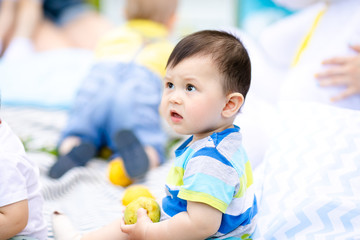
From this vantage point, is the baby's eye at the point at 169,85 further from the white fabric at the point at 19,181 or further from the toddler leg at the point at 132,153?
the toddler leg at the point at 132,153

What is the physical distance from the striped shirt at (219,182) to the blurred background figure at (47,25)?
6.33 ft

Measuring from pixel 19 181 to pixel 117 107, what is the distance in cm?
78

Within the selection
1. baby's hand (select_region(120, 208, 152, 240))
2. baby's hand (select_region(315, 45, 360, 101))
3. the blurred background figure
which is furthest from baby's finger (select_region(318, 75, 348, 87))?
the blurred background figure

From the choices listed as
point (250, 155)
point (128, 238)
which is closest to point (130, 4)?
point (250, 155)

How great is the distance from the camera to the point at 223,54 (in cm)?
70

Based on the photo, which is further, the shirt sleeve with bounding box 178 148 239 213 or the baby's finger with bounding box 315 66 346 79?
the baby's finger with bounding box 315 66 346 79

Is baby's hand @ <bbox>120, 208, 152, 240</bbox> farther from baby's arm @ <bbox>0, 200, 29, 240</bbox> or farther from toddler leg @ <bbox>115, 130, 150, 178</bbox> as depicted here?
toddler leg @ <bbox>115, 130, 150, 178</bbox>

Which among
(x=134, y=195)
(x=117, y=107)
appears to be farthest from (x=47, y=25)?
(x=134, y=195)

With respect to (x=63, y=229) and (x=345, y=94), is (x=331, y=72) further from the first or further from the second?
(x=63, y=229)

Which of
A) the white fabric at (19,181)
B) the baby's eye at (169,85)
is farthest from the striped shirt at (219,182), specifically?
the white fabric at (19,181)

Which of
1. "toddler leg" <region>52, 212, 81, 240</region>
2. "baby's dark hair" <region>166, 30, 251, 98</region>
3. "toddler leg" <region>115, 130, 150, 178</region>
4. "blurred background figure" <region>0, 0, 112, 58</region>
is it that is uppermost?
"baby's dark hair" <region>166, 30, 251, 98</region>

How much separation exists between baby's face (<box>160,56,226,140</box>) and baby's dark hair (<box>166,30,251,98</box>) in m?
0.01

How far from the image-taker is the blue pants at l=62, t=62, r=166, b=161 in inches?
56.6

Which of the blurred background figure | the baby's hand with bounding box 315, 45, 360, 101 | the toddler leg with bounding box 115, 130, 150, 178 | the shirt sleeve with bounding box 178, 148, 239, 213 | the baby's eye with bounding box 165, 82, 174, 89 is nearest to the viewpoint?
the shirt sleeve with bounding box 178, 148, 239, 213
